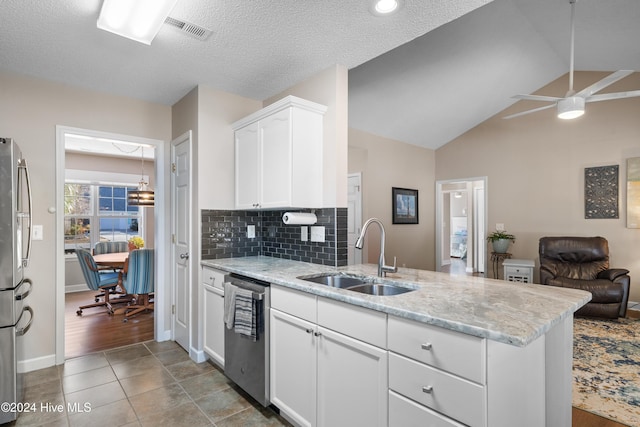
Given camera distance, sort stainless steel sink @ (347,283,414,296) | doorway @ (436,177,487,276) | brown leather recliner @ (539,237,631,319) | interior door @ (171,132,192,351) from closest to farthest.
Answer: stainless steel sink @ (347,283,414,296) → interior door @ (171,132,192,351) → brown leather recliner @ (539,237,631,319) → doorway @ (436,177,487,276)

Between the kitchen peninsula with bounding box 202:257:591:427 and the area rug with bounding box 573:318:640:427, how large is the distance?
3.53ft

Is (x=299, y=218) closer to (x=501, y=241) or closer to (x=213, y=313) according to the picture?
(x=213, y=313)

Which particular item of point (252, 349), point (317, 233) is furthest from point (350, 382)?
point (317, 233)

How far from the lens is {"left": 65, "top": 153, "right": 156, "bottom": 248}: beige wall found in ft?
19.2

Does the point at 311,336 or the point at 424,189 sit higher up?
the point at 424,189

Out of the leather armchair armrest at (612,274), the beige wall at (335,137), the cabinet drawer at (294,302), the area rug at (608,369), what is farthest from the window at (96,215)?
the leather armchair armrest at (612,274)

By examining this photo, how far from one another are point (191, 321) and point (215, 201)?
110 centimetres

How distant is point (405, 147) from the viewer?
603 centimetres

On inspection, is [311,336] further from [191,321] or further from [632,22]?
[632,22]

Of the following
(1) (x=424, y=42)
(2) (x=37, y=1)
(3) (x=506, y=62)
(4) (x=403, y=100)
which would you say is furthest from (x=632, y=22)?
(2) (x=37, y=1)

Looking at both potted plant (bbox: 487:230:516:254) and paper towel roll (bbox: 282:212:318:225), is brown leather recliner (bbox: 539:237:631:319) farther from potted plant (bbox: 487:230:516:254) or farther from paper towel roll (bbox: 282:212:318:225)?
paper towel roll (bbox: 282:212:318:225)

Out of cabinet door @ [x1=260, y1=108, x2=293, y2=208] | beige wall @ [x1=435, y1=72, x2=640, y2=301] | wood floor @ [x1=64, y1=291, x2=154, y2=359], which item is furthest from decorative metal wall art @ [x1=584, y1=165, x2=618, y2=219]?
wood floor @ [x1=64, y1=291, x2=154, y2=359]

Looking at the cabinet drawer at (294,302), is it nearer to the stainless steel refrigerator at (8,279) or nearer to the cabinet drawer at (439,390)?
the cabinet drawer at (439,390)

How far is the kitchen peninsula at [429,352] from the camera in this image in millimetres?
1111
